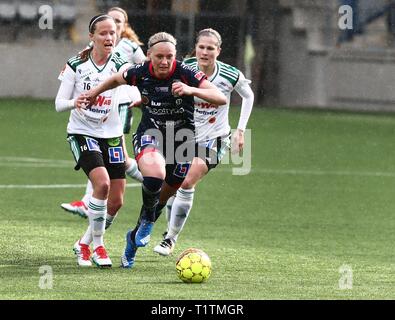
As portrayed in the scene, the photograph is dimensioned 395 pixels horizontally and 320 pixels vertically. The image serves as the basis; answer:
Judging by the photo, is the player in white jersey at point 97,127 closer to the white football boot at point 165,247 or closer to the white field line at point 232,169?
the white football boot at point 165,247

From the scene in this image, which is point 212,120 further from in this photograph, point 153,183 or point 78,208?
point 78,208

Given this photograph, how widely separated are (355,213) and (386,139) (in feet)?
37.0

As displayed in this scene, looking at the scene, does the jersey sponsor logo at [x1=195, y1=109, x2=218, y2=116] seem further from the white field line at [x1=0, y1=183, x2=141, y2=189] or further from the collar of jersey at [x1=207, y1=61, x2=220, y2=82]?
the white field line at [x1=0, y1=183, x2=141, y2=189]

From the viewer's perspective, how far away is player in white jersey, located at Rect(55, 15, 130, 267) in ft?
33.2

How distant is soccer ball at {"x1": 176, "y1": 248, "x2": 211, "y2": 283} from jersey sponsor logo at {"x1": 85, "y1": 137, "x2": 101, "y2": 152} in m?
1.49

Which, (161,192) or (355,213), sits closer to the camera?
(161,192)

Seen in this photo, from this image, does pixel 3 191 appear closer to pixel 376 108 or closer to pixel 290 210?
pixel 290 210

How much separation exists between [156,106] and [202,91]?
59 cm

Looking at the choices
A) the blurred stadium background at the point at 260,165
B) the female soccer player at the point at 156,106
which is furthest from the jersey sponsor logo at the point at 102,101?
the blurred stadium background at the point at 260,165

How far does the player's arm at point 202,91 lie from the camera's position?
31.0 feet

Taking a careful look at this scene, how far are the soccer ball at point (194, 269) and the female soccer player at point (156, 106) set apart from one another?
74 centimetres

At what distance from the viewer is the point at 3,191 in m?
15.4

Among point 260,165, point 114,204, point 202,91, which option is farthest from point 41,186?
point 202,91
